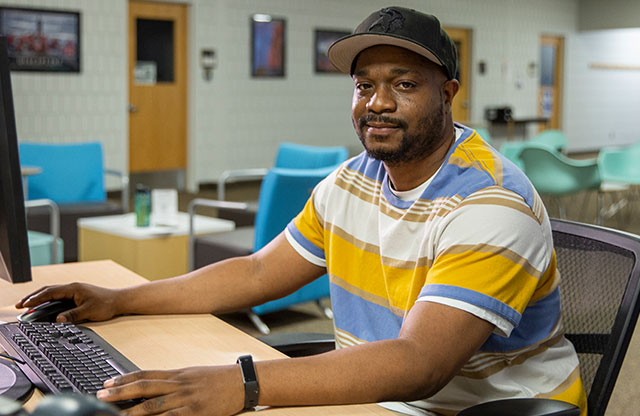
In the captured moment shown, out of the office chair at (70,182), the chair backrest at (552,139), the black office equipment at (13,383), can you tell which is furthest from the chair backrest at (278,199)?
the chair backrest at (552,139)

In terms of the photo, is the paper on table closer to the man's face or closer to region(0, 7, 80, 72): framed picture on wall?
the man's face

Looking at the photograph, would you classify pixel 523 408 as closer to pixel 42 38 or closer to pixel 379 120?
pixel 379 120

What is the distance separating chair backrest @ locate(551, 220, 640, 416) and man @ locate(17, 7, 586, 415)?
0.05 m

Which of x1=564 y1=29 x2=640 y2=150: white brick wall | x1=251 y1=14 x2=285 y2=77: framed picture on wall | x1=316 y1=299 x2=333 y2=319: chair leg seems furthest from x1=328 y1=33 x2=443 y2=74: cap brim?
x1=564 y1=29 x2=640 y2=150: white brick wall

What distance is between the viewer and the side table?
13.5ft

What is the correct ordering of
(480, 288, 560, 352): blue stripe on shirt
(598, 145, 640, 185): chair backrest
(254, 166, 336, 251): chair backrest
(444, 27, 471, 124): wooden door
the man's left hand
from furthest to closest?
1. (444, 27, 471, 124): wooden door
2. (598, 145, 640, 185): chair backrest
3. (254, 166, 336, 251): chair backrest
4. (480, 288, 560, 352): blue stripe on shirt
5. the man's left hand

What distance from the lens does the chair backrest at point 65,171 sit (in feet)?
17.6

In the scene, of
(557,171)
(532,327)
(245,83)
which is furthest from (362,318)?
(245,83)

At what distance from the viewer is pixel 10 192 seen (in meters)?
1.20

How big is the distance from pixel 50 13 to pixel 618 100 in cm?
1277

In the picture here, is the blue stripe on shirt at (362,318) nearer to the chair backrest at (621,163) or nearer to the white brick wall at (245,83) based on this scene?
the chair backrest at (621,163)

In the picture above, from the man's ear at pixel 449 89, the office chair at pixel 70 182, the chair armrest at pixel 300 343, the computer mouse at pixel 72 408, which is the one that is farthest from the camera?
the office chair at pixel 70 182

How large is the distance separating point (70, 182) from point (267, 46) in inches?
192

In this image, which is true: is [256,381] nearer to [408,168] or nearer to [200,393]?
[200,393]
